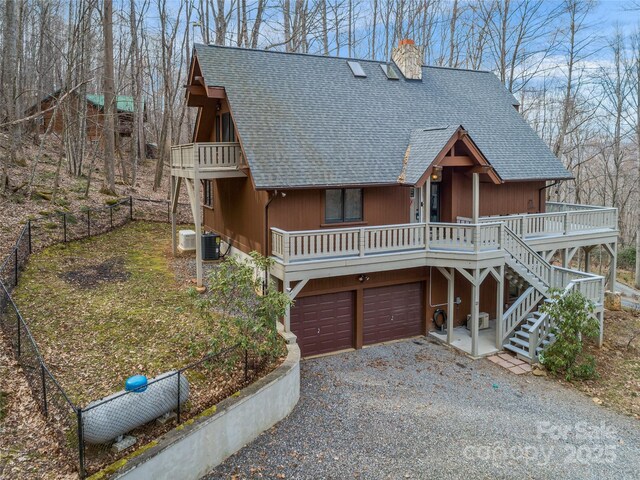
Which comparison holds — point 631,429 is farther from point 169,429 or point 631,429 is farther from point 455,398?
point 169,429

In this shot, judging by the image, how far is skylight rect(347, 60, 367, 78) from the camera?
58.3 feet

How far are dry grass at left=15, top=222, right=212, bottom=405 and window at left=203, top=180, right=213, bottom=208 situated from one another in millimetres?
3107

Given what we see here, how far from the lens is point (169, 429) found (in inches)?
312

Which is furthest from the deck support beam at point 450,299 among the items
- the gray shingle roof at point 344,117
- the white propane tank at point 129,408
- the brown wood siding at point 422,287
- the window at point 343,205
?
the white propane tank at point 129,408

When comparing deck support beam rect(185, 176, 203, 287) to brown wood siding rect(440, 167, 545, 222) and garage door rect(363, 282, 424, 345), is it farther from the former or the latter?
brown wood siding rect(440, 167, 545, 222)

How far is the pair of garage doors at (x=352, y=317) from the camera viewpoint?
13727mm

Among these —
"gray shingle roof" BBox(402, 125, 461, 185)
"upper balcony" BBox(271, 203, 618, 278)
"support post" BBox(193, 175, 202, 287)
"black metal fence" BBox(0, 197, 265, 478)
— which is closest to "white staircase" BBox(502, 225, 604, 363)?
"upper balcony" BBox(271, 203, 618, 278)

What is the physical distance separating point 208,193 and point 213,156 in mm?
5909

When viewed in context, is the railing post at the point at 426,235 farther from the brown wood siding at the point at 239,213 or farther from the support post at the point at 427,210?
the brown wood siding at the point at 239,213

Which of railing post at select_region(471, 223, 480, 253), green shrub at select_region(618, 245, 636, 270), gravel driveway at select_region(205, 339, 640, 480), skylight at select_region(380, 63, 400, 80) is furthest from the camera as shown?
green shrub at select_region(618, 245, 636, 270)

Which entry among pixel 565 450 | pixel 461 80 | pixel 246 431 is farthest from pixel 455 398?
pixel 461 80

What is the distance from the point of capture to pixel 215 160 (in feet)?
46.6

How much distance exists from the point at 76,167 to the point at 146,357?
68.3ft

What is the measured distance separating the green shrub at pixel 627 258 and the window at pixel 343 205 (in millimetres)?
24483
